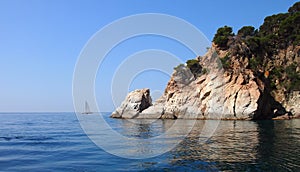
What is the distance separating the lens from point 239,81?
67000 millimetres

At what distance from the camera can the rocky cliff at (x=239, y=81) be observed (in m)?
65.1

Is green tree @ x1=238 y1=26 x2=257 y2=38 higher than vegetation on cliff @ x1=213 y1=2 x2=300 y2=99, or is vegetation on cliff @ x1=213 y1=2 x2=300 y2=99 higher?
green tree @ x1=238 y1=26 x2=257 y2=38

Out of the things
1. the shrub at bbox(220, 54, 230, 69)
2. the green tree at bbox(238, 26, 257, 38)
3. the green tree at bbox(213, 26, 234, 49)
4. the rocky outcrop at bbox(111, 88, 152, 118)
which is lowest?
the rocky outcrop at bbox(111, 88, 152, 118)

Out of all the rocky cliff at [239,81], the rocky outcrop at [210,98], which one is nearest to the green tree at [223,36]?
the rocky cliff at [239,81]

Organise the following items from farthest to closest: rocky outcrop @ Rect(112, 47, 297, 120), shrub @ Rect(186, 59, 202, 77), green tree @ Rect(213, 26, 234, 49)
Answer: shrub @ Rect(186, 59, 202, 77), green tree @ Rect(213, 26, 234, 49), rocky outcrop @ Rect(112, 47, 297, 120)

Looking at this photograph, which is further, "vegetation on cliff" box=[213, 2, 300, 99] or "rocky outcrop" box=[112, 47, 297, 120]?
"vegetation on cliff" box=[213, 2, 300, 99]

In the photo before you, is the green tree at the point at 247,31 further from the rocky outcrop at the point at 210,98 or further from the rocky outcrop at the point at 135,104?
the rocky outcrop at the point at 135,104

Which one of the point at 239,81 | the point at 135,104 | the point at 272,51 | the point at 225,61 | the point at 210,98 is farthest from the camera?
the point at 135,104

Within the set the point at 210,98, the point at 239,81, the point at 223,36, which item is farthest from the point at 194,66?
the point at 239,81

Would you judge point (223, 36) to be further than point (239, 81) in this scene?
Yes

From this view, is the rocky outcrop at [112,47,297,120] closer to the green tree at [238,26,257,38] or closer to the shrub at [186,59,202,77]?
the shrub at [186,59,202,77]

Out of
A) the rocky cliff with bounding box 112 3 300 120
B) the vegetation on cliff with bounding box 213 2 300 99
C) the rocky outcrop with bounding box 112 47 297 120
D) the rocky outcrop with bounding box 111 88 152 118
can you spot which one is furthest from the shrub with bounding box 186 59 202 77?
the rocky outcrop with bounding box 111 88 152 118

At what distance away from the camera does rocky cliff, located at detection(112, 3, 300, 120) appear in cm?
6506

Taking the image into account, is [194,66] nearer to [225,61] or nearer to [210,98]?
[225,61]
